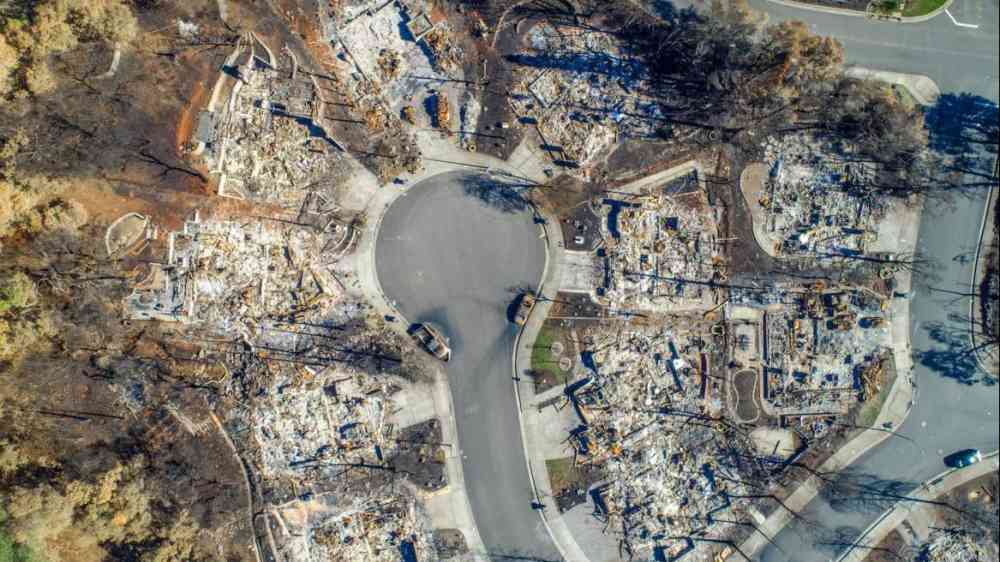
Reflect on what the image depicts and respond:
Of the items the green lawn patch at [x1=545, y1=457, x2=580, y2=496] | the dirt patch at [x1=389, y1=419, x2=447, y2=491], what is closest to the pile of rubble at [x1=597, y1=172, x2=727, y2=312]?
the green lawn patch at [x1=545, y1=457, x2=580, y2=496]

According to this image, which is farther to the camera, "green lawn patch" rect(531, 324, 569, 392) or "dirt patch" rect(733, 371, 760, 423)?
"dirt patch" rect(733, 371, 760, 423)

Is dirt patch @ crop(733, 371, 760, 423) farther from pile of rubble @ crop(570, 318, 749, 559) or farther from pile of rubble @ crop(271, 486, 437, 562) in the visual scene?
pile of rubble @ crop(271, 486, 437, 562)

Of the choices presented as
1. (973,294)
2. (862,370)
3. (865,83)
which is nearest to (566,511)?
(862,370)

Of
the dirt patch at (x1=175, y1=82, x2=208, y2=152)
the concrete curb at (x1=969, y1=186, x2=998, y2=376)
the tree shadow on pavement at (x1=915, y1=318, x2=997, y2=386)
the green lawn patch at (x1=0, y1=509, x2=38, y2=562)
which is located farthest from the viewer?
the concrete curb at (x1=969, y1=186, x2=998, y2=376)

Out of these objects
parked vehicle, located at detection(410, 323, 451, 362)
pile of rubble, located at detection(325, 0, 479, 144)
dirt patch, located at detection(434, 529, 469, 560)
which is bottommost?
dirt patch, located at detection(434, 529, 469, 560)

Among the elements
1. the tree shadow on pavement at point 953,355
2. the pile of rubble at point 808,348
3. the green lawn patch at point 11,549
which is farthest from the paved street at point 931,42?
the green lawn patch at point 11,549

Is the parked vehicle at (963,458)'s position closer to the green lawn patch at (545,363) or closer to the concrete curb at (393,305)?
the green lawn patch at (545,363)

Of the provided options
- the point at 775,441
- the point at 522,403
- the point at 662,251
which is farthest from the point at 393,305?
the point at 775,441

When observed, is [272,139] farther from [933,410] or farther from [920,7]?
[933,410]
